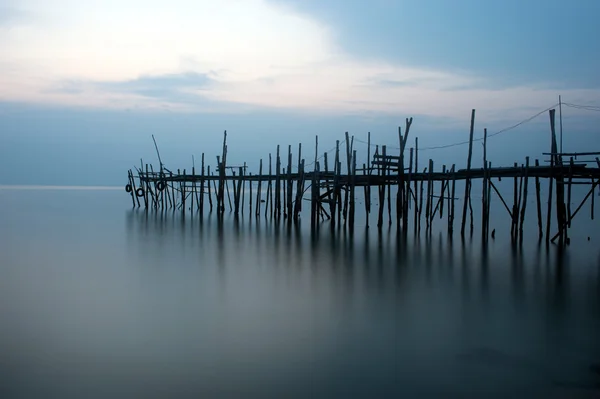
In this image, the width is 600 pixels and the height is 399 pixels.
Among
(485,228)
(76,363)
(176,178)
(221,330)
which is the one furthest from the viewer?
(176,178)

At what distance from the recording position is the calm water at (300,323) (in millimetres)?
6141

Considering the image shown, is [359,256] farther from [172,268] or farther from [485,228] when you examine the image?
[485,228]

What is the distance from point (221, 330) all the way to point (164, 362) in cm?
155

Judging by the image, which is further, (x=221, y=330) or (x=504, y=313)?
(x=504, y=313)

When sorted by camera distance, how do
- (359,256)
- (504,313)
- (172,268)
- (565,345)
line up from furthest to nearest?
(359,256)
(172,268)
(504,313)
(565,345)

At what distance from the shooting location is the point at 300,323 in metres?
8.62

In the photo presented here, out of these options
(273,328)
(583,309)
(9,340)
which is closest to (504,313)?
(583,309)

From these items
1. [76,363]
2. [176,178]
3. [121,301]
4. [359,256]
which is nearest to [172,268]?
[121,301]

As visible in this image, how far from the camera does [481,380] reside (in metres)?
6.13

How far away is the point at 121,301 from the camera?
32.9ft

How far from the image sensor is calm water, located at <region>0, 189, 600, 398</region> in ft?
20.1

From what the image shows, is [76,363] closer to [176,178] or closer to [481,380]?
[481,380]

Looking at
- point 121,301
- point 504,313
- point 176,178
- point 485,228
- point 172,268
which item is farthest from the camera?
point 176,178

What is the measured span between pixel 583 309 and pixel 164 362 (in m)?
6.73
